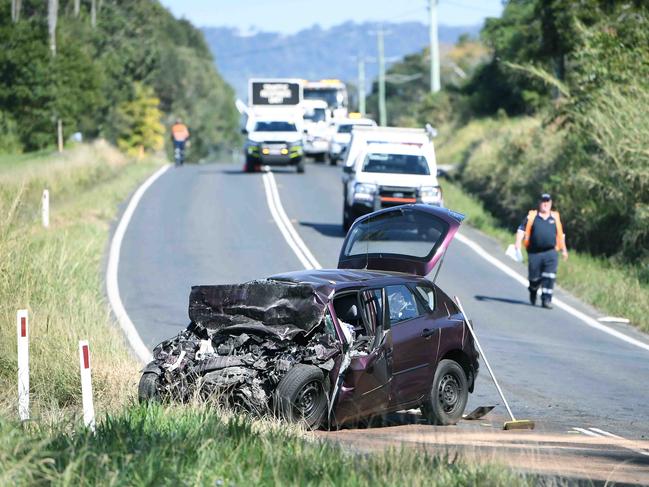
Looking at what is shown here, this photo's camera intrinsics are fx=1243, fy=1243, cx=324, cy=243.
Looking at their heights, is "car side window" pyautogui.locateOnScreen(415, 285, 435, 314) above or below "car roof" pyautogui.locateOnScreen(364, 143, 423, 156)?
below

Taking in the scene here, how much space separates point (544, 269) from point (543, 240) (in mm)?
552

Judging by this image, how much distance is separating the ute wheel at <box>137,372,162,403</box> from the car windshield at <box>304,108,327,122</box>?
46.1 metres

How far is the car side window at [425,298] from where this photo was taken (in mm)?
12391

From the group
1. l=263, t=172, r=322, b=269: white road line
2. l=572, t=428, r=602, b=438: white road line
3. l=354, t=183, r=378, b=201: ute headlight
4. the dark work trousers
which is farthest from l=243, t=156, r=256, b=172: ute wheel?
l=572, t=428, r=602, b=438: white road line

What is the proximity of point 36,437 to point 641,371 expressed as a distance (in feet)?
31.5

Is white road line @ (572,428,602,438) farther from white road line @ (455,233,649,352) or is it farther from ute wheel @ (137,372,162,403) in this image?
white road line @ (455,233,649,352)

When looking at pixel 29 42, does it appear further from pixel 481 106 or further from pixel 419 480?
pixel 419 480

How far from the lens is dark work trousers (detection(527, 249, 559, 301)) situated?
818 inches

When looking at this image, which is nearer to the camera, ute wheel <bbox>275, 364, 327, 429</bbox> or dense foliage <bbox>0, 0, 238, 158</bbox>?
ute wheel <bbox>275, 364, 327, 429</bbox>

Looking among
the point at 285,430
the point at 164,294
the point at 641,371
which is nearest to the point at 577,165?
the point at 164,294

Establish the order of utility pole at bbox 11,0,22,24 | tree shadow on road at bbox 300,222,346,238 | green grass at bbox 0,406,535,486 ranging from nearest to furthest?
green grass at bbox 0,406,535,486
tree shadow on road at bbox 300,222,346,238
utility pole at bbox 11,0,22,24

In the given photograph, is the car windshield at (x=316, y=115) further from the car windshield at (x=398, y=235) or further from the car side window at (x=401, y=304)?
the car side window at (x=401, y=304)

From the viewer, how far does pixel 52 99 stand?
5366 centimetres

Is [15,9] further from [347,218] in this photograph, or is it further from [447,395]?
[447,395]
